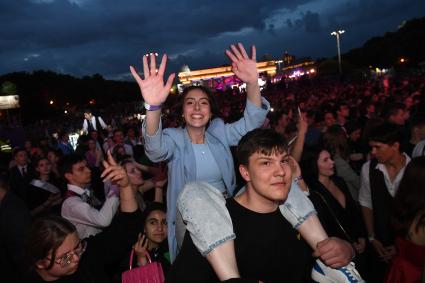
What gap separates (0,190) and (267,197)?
9.52 ft

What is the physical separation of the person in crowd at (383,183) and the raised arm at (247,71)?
58.9 inches

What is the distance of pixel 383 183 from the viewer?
3781 mm

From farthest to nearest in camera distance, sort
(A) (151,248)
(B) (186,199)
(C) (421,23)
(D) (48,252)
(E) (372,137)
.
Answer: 1. (C) (421,23)
2. (E) (372,137)
3. (A) (151,248)
4. (D) (48,252)
5. (B) (186,199)

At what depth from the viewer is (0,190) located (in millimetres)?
3691

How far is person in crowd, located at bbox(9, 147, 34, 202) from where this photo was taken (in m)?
6.18

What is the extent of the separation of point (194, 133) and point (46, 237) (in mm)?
1412

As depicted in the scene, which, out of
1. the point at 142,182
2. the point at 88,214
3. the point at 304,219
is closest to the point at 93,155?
the point at 142,182

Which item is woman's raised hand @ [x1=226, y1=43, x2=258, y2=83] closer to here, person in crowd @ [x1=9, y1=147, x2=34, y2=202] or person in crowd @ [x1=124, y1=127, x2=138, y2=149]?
person in crowd @ [x1=9, y1=147, x2=34, y2=202]

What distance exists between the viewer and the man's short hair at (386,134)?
3.83 metres

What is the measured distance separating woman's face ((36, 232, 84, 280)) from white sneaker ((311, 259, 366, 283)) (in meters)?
1.53

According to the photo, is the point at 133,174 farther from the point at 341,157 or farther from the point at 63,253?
the point at 341,157

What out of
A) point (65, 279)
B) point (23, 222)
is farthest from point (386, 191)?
point (23, 222)

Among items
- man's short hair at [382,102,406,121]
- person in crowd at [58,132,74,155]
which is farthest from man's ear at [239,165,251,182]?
person in crowd at [58,132,74,155]

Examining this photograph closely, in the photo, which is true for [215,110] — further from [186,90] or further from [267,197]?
[267,197]
